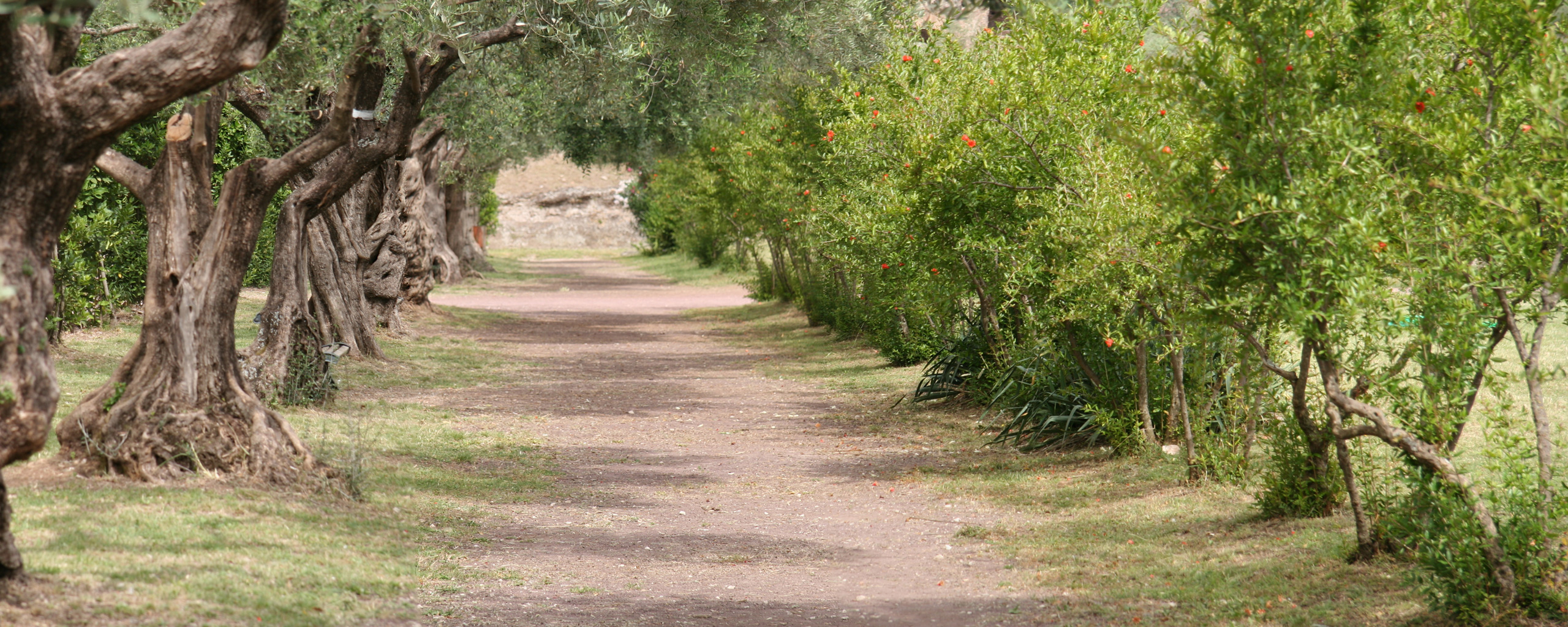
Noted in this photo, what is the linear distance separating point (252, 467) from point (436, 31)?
3302mm

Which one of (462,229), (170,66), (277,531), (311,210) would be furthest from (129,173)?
(462,229)

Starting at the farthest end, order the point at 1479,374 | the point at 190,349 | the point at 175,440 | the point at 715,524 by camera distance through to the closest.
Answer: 1. the point at 715,524
2. the point at 190,349
3. the point at 175,440
4. the point at 1479,374

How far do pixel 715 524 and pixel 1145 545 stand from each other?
247cm

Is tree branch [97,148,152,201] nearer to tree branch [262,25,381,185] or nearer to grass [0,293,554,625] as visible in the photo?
tree branch [262,25,381,185]

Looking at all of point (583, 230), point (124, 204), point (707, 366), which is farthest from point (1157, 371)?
point (583, 230)

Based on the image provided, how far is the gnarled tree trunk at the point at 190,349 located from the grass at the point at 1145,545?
4.17 m

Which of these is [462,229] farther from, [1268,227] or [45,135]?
[1268,227]

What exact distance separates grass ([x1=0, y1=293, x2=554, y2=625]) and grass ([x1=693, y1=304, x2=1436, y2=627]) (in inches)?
114

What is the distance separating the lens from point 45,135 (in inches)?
169

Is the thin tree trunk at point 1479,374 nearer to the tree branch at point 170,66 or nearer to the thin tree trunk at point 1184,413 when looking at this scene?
the thin tree trunk at point 1184,413

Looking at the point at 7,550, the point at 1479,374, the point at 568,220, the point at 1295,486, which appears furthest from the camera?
the point at 568,220

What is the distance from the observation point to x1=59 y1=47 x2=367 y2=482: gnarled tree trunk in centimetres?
689

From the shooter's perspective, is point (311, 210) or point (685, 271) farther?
point (685, 271)

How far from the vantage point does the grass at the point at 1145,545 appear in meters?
5.29
